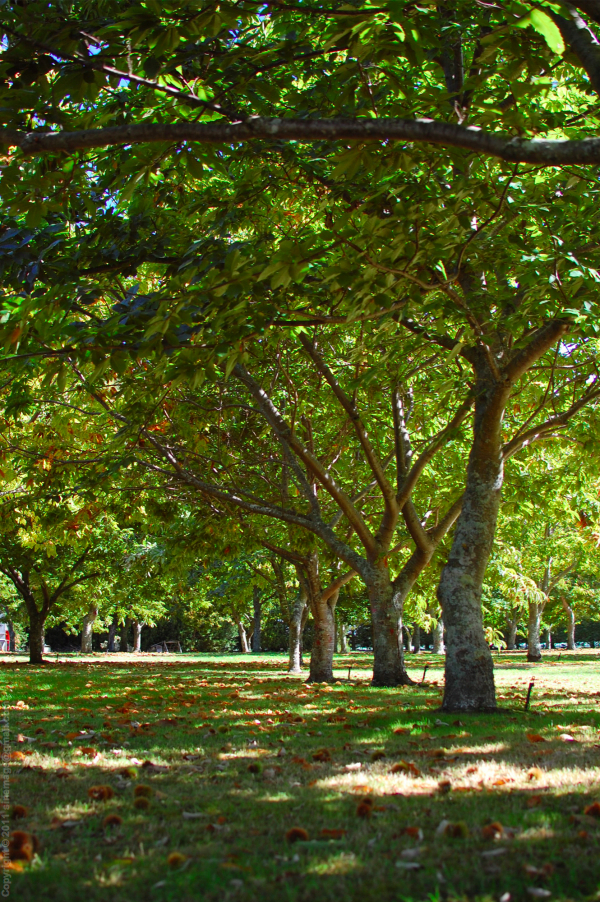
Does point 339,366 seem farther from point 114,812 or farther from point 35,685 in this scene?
point 114,812

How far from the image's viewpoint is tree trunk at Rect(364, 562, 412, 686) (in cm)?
1180

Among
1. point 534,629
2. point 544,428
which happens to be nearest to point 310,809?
point 544,428

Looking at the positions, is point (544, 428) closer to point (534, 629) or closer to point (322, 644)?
point (322, 644)

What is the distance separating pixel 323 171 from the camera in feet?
21.8

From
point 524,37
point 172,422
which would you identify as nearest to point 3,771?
point 524,37

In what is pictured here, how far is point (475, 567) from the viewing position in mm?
7734

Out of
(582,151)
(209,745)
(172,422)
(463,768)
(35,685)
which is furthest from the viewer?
(35,685)

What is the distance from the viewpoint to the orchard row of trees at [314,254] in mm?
3836

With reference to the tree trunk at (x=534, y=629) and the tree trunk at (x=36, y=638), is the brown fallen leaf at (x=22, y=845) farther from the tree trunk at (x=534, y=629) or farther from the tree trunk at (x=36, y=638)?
the tree trunk at (x=534, y=629)

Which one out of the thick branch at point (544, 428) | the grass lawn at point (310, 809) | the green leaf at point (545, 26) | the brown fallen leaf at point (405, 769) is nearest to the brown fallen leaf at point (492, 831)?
the grass lawn at point (310, 809)

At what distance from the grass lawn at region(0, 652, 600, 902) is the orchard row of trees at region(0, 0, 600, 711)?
238 centimetres

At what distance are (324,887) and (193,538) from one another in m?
11.4

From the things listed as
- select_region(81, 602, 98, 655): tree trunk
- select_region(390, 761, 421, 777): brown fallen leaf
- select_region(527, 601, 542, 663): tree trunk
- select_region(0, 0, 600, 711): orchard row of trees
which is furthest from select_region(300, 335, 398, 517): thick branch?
select_region(81, 602, 98, 655): tree trunk

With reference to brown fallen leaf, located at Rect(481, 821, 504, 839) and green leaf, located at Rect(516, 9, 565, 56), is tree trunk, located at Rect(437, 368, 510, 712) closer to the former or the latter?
brown fallen leaf, located at Rect(481, 821, 504, 839)
